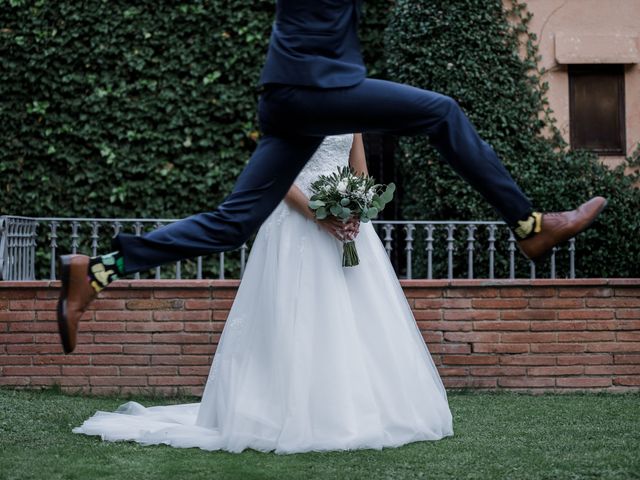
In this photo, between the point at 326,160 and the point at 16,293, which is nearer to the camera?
the point at 326,160

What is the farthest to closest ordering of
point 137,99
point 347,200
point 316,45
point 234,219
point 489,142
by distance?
point 137,99
point 489,142
point 347,200
point 234,219
point 316,45

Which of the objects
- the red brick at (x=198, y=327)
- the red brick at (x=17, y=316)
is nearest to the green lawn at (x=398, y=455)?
the red brick at (x=17, y=316)

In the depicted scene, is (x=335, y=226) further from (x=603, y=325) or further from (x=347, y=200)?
(x=603, y=325)

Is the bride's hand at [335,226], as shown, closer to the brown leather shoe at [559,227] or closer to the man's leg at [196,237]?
the man's leg at [196,237]

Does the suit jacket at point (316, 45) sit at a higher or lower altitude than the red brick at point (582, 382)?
higher

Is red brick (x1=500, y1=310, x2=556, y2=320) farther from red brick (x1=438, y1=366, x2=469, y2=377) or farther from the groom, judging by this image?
the groom

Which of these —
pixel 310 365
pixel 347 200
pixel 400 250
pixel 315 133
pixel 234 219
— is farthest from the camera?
pixel 400 250

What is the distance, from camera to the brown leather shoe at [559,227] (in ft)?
11.6

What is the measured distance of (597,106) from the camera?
9.53 meters

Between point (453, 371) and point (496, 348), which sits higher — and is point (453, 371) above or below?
below

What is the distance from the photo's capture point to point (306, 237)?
16.4ft

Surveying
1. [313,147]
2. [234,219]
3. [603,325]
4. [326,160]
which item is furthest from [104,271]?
[603,325]

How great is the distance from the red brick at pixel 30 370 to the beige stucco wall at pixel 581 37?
5.43 metres

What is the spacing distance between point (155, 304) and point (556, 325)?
310cm
